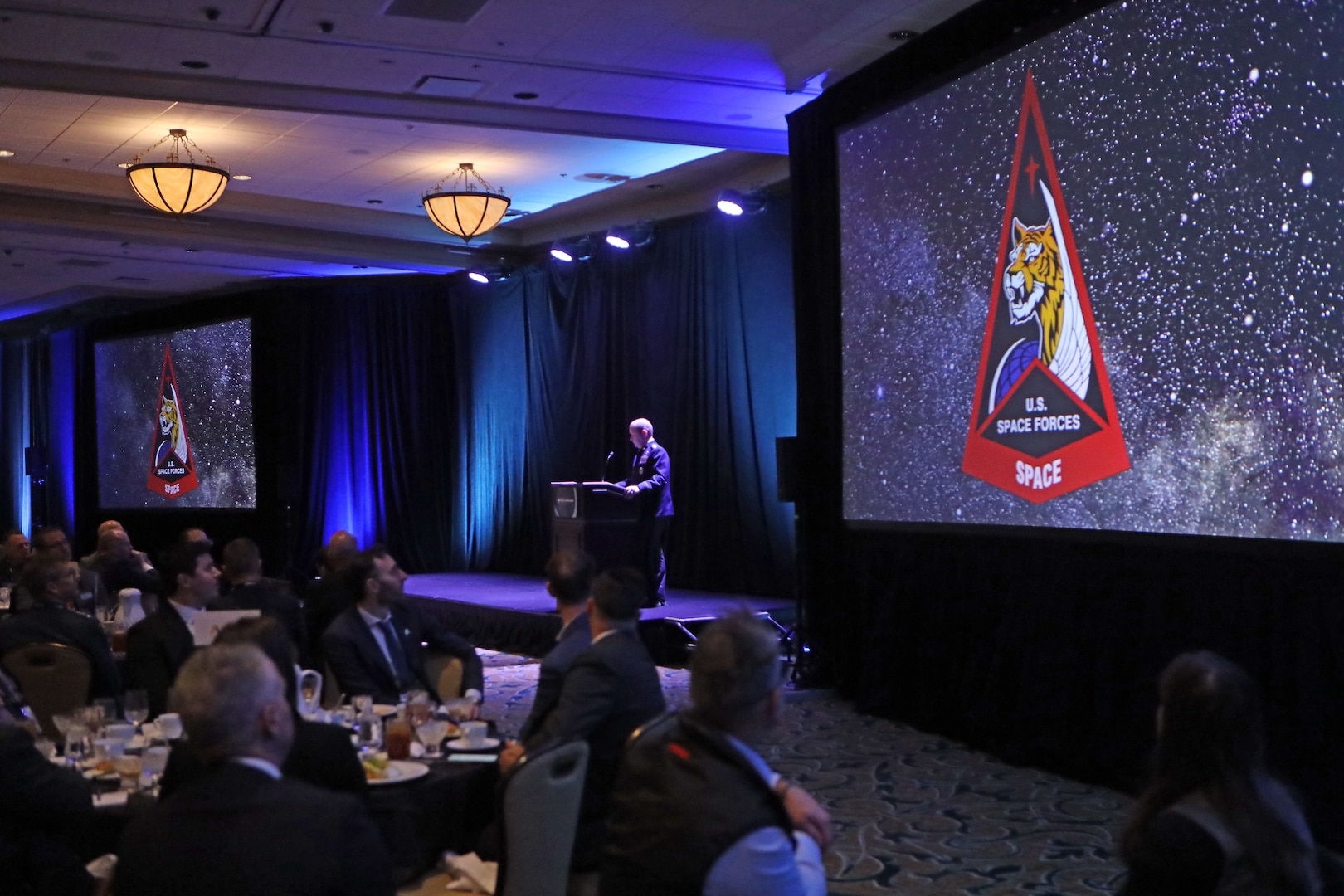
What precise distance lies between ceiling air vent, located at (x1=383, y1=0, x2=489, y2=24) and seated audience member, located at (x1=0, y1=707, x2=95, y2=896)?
181 inches

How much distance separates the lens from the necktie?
465 cm

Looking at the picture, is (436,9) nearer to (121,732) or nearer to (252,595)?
(252,595)

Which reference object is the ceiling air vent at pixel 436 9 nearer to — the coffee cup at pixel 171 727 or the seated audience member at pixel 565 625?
the seated audience member at pixel 565 625

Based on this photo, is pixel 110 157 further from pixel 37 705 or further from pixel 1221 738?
pixel 1221 738

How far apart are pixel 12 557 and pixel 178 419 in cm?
851

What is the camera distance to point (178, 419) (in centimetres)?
1677


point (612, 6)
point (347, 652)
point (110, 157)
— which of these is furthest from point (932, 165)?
point (110, 157)

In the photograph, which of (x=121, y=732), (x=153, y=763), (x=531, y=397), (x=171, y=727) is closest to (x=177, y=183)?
(x=531, y=397)

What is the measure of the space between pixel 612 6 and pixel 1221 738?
5.66 metres

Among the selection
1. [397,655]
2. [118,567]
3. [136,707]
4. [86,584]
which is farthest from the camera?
[118,567]

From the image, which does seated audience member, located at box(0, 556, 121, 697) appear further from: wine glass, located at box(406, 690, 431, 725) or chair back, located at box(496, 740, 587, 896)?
chair back, located at box(496, 740, 587, 896)

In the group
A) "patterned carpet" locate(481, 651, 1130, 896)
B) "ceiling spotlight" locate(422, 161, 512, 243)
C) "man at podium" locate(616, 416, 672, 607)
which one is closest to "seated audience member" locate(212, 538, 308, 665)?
"patterned carpet" locate(481, 651, 1130, 896)

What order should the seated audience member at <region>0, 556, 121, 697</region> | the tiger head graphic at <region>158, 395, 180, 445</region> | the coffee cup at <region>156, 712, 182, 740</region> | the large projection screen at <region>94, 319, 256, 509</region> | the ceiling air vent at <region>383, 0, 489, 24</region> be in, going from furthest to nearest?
the tiger head graphic at <region>158, 395, 180, 445</region>, the large projection screen at <region>94, 319, 256, 509</region>, the ceiling air vent at <region>383, 0, 489, 24</region>, the seated audience member at <region>0, 556, 121, 697</region>, the coffee cup at <region>156, 712, 182, 740</region>

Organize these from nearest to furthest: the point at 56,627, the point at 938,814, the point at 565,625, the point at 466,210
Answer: the point at 565,625 → the point at 56,627 → the point at 938,814 → the point at 466,210
